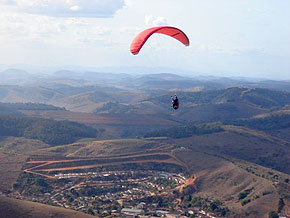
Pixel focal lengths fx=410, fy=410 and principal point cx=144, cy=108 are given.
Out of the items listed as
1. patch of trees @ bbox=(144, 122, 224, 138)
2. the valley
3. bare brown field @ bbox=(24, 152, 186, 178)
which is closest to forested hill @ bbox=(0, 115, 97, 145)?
the valley

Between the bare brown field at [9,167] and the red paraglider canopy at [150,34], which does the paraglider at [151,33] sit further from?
the bare brown field at [9,167]

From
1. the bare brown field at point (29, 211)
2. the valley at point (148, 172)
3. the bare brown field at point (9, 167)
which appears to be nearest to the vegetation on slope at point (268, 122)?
the valley at point (148, 172)

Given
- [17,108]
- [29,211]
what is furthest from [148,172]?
[17,108]

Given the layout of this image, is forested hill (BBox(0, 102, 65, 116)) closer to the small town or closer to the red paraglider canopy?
the small town

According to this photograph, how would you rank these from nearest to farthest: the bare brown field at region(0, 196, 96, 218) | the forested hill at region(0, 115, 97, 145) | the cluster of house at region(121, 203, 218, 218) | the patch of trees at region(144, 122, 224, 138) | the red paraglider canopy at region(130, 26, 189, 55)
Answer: the red paraglider canopy at region(130, 26, 189, 55)
the bare brown field at region(0, 196, 96, 218)
the cluster of house at region(121, 203, 218, 218)
the patch of trees at region(144, 122, 224, 138)
the forested hill at region(0, 115, 97, 145)

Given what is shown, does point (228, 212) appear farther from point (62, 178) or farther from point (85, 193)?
point (62, 178)
